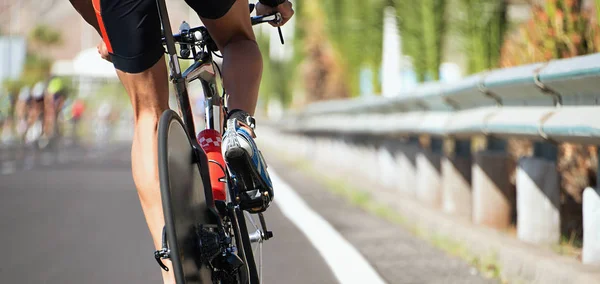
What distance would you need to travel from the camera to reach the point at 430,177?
9234 millimetres

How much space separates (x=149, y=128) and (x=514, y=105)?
3631 millimetres

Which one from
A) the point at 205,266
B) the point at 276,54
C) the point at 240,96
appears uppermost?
the point at 276,54

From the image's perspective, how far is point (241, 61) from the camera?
13.2 ft

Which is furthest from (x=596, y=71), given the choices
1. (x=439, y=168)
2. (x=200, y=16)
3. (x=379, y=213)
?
(x=379, y=213)

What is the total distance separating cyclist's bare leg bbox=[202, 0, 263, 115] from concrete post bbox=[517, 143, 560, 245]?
108 inches

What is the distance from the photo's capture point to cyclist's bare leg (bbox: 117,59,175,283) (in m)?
3.66

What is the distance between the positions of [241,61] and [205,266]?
0.89 meters

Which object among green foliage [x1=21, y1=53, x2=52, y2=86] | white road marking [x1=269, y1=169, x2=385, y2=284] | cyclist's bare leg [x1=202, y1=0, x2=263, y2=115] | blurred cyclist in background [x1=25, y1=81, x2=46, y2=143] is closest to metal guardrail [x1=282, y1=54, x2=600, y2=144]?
white road marking [x1=269, y1=169, x2=385, y2=284]

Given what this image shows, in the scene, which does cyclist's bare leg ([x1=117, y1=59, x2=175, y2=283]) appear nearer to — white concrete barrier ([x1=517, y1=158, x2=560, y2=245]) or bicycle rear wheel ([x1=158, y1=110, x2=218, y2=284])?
bicycle rear wheel ([x1=158, y1=110, x2=218, y2=284])

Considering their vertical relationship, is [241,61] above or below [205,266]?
above

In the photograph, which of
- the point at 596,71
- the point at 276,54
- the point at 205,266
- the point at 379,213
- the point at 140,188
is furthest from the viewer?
the point at 276,54

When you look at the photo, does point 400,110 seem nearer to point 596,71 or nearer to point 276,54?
point 596,71

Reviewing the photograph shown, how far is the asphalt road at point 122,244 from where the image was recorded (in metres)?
6.16

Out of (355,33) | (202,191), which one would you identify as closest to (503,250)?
(202,191)
